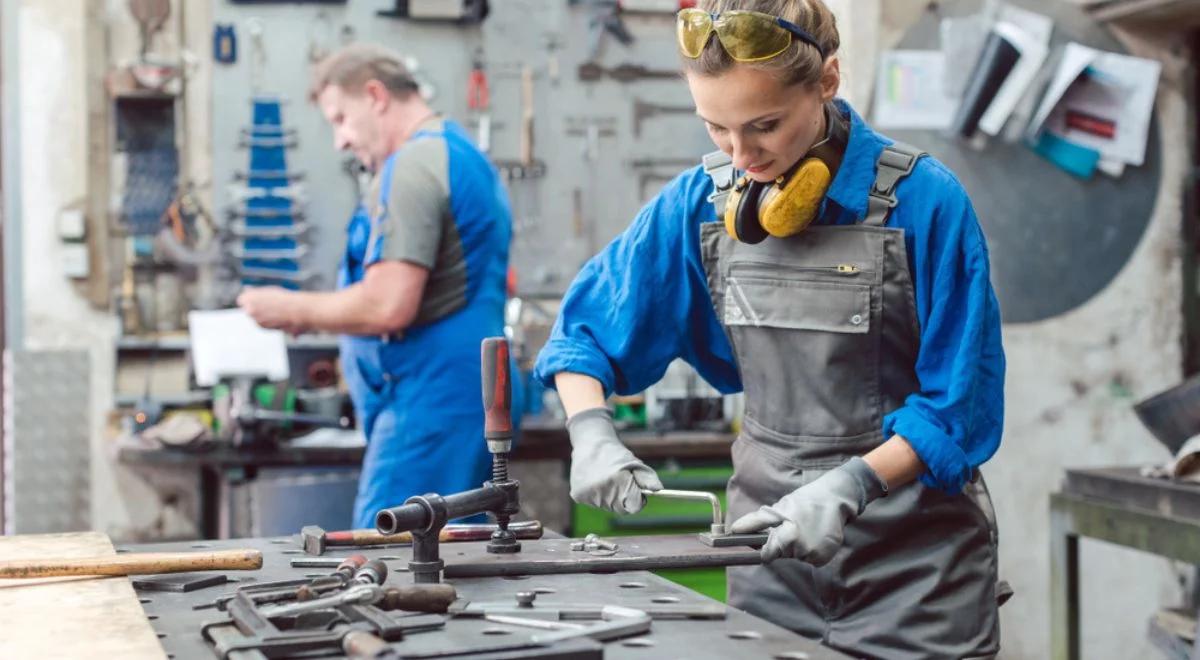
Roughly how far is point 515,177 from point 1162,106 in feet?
6.79

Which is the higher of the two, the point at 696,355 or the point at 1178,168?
the point at 1178,168

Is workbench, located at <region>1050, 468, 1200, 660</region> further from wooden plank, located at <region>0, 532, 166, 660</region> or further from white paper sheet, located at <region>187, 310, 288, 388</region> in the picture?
white paper sheet, located at <region>187, 310, 288, 388</region>

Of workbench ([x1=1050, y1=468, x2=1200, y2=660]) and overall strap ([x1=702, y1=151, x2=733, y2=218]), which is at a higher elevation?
overall strap ([x1=702, y1=151, x2=733, y2=218])

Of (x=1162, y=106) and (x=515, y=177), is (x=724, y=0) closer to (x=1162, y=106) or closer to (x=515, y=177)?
(x=1162, y=106)

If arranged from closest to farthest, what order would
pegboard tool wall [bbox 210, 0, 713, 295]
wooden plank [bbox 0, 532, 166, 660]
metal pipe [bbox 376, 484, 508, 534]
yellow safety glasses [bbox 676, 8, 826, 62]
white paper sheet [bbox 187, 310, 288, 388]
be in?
1. wooden plank [bbox 0, 532, 166, 660]
2. metal pipe [bbox 376, 484, 508, 534]
3. yellow safety glasses [bbox 676, 8, 826, 62]
4. white paper sheet [bbox 187, 310, 288, 388]
5. pegboard tool wall [bbox 210, 0, 713, 295]

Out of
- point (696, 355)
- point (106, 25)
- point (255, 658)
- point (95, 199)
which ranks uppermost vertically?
point (106, 25)

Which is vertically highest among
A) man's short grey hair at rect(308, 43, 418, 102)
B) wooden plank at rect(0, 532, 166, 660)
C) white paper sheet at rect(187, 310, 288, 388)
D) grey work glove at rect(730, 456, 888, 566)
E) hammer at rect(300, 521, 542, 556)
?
man's short grey hair at rect(308, 43, 418, 102)

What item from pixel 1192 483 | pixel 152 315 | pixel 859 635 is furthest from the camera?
pixel 152 315

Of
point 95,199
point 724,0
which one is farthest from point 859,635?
point 95,199

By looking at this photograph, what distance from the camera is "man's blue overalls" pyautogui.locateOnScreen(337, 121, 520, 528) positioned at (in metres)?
2.80

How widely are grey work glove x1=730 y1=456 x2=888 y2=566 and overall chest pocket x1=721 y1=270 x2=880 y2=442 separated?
0.53ft

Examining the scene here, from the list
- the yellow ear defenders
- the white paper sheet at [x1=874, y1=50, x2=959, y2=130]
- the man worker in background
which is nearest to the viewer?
the yellow ear defenders

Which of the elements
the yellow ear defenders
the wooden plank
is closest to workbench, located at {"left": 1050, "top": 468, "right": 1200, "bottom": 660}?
the yellow ear defenders

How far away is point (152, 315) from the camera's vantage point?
454cm
